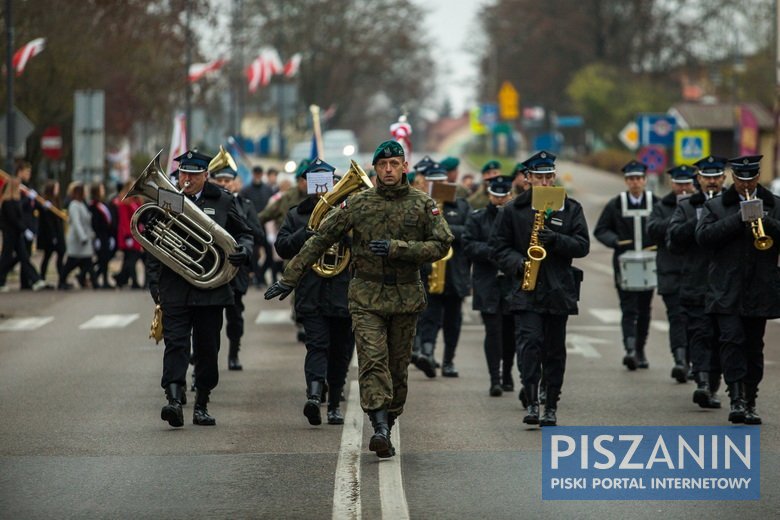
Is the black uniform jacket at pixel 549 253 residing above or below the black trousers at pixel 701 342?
above

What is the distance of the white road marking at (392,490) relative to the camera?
28.5 ft

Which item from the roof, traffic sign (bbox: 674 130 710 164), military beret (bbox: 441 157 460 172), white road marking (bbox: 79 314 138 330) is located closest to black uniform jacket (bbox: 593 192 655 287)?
military beret (bbox: 441 157 460 172)

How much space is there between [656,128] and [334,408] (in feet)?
84.1

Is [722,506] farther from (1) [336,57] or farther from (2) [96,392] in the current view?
(1) [336,57]

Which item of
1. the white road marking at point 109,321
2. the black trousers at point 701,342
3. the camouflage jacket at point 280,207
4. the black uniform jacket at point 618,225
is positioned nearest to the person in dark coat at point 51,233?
the white road marking at point 109,321

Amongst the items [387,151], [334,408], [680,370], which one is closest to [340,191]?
[387,151]

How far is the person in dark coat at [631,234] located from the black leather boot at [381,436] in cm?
607

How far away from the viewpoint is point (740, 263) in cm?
1218

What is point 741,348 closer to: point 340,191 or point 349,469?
point 340,191

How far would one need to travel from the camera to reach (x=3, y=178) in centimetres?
2798

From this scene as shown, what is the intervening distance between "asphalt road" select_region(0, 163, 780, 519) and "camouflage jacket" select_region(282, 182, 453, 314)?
958 mm

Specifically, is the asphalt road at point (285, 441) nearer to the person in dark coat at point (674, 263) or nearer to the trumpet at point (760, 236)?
the person in dark coat at point (674, 263)

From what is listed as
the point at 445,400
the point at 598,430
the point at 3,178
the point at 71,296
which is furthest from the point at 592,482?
the point at 3,178

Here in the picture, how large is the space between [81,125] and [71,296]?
7.05 meters
